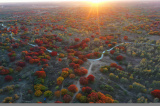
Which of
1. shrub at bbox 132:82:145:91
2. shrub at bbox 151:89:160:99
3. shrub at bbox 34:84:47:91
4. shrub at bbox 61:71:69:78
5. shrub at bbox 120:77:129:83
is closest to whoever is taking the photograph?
shrub at bbox 151:89:160:99

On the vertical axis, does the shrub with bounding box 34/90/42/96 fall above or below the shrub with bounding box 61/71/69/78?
below

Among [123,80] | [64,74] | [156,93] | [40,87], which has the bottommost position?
[40,87]

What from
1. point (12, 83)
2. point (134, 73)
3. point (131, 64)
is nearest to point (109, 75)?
point (134, 73)

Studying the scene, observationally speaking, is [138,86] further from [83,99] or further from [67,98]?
[67,98]

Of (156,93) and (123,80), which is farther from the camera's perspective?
(123,80)

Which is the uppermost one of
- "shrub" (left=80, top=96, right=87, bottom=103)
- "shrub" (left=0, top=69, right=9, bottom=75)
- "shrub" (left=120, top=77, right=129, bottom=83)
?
"shrub" (left=0, top=69, right=9, bottom=75)

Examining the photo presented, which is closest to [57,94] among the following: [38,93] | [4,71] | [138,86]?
[38,93]

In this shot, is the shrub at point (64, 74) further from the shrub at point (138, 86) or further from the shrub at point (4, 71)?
the shrub at point (138, 86)

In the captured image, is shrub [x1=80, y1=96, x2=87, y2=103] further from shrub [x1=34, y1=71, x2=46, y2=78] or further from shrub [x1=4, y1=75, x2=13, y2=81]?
shrub [x1=4, y1=75, x2=13, y2=81]

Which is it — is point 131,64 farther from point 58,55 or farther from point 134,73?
point 58,55

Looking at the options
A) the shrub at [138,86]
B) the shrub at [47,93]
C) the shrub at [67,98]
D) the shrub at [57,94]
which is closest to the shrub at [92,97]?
the shrub at [67,98]

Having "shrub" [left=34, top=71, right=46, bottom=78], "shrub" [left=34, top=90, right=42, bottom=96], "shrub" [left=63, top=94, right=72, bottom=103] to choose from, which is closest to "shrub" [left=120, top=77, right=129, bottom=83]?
"shrub" [left=63, top=94, right=72, bottom=103]
